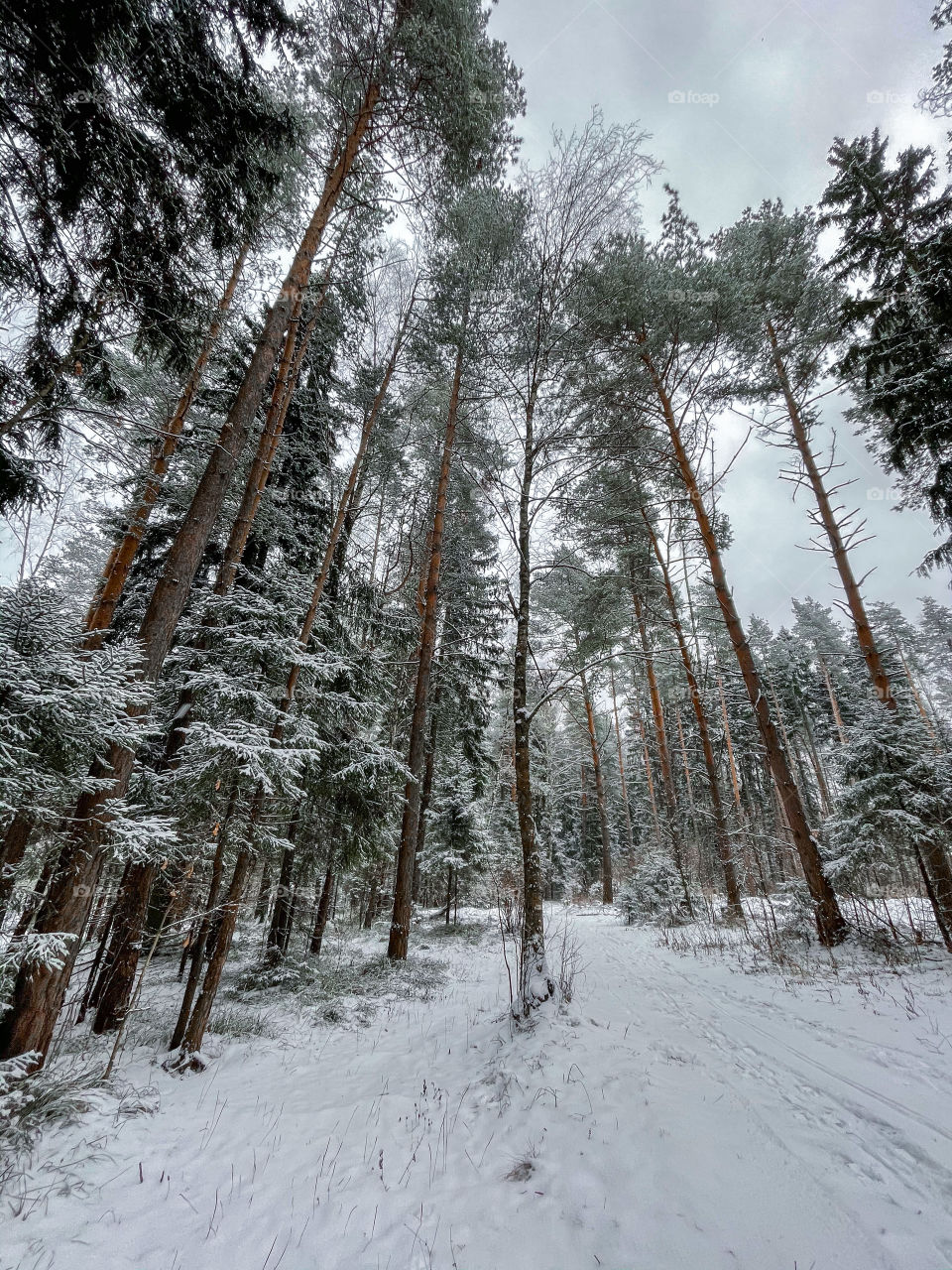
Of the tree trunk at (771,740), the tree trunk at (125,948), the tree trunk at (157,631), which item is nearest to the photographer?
the tree trunk at (157,631)

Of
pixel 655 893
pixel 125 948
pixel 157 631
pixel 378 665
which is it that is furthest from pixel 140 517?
pixel 655 893

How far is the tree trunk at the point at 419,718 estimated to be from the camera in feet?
28.3

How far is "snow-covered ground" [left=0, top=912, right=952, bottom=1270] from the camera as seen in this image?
86.5 inches

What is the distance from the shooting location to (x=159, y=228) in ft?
13.7

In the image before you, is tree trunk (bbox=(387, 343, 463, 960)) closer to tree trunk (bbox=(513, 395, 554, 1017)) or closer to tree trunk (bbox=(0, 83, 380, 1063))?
tree trunk (bbox=(513, 395, 554, 1017))

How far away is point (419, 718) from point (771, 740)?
628 cm

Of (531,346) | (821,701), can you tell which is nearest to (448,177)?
(531,346)

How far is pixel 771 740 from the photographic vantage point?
768cm

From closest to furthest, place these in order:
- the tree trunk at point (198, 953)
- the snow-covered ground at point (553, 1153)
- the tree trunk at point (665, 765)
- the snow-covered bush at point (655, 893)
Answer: the snow-covered ground at point (553, 1153)
the tree trunk at point (198, 953)
the tree trunk at point (665, 765)
the snow-covered bush at point (655, 893)

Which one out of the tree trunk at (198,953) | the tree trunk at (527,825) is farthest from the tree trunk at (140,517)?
the tree trunk at (527,825)

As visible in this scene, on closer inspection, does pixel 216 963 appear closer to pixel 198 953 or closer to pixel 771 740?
pixel 198 953

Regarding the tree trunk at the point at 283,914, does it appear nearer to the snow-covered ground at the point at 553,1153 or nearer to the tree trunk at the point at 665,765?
the snow-covered ground at the point at 553,1153

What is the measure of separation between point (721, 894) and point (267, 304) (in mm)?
21681

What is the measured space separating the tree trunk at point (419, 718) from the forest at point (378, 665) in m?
0.09
